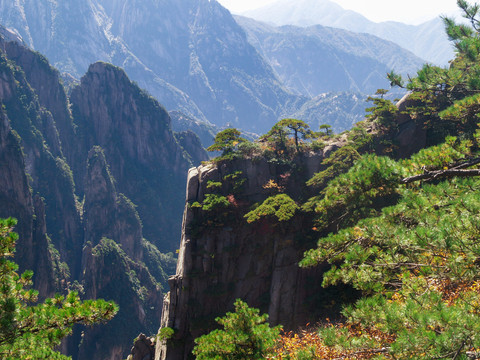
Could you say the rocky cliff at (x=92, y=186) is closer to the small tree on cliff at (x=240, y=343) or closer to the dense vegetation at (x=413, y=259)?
the small tree on cliff at (x=240, y=343)

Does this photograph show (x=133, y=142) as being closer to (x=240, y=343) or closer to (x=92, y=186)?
(x=92, y=186)

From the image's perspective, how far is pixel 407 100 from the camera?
27.7 metres

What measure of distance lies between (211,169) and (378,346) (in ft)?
71.6

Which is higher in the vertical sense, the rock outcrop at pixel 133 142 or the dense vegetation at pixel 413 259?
the rock outcrop at pixel 133 142

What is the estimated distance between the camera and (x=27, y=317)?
19.7ft

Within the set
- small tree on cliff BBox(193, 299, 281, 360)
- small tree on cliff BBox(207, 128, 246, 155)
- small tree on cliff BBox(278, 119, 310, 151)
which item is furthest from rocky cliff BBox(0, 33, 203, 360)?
small tree on cliff BBox(193, 299, 281, 360)

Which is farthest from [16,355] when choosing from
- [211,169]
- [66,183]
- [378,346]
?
[66,183]

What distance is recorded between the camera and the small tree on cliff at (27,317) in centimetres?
578

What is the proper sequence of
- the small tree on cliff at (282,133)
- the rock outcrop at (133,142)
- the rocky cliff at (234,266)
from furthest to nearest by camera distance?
1. the rock outcrop at (133,142)
2. the small tree on cliff at (282,133)
3. the rocky cliff at (234,266)

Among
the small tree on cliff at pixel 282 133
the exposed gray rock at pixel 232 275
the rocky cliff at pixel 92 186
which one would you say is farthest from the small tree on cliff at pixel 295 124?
the rocky cliff at pixel 92 186

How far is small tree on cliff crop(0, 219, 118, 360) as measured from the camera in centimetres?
578

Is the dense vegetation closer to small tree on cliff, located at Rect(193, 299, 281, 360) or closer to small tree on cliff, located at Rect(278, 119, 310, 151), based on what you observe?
small tree on cliff, located at Rect(193, 299, 281, 360)

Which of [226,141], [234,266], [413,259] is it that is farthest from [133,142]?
[413,259]

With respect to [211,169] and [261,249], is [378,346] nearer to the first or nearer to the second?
[261,249]
